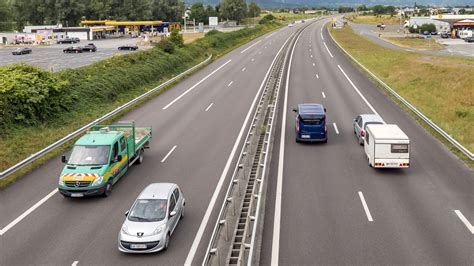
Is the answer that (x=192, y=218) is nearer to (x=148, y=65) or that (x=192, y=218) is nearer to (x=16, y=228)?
(x=16, y=228)

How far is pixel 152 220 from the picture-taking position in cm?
1589

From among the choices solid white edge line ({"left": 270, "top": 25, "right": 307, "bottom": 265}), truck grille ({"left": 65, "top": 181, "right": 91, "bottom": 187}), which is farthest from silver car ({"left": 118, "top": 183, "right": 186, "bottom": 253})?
solid white edge line ({"left": 270, "top": 25, "right": 307, "bottom": 265})

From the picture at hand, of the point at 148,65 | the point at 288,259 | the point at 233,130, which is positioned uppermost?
the point at 148,65

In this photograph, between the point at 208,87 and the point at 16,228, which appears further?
the point at 208,87

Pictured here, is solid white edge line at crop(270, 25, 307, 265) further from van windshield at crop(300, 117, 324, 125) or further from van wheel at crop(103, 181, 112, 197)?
van wheel at crop(103, 181, 112, 197)

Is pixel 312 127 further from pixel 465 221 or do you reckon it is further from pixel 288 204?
pixel 465 221

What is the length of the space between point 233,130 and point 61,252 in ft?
55.3

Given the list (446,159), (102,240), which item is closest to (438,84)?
(446,159)

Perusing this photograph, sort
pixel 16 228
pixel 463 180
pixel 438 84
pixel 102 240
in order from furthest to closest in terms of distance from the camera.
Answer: pixel 438 84 < pixel 463 180 < pixel 16 228 < pixel 102 240

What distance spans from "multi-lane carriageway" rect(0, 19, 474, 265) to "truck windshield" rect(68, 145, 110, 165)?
169cm

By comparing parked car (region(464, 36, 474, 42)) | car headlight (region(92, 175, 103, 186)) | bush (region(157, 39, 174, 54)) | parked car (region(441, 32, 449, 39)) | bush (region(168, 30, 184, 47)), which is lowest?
car headlight (region(92, 175, 103, 186))

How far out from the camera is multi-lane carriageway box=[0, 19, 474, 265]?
51.1 ft

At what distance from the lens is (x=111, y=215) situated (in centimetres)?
1855

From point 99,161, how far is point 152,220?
233 inches
